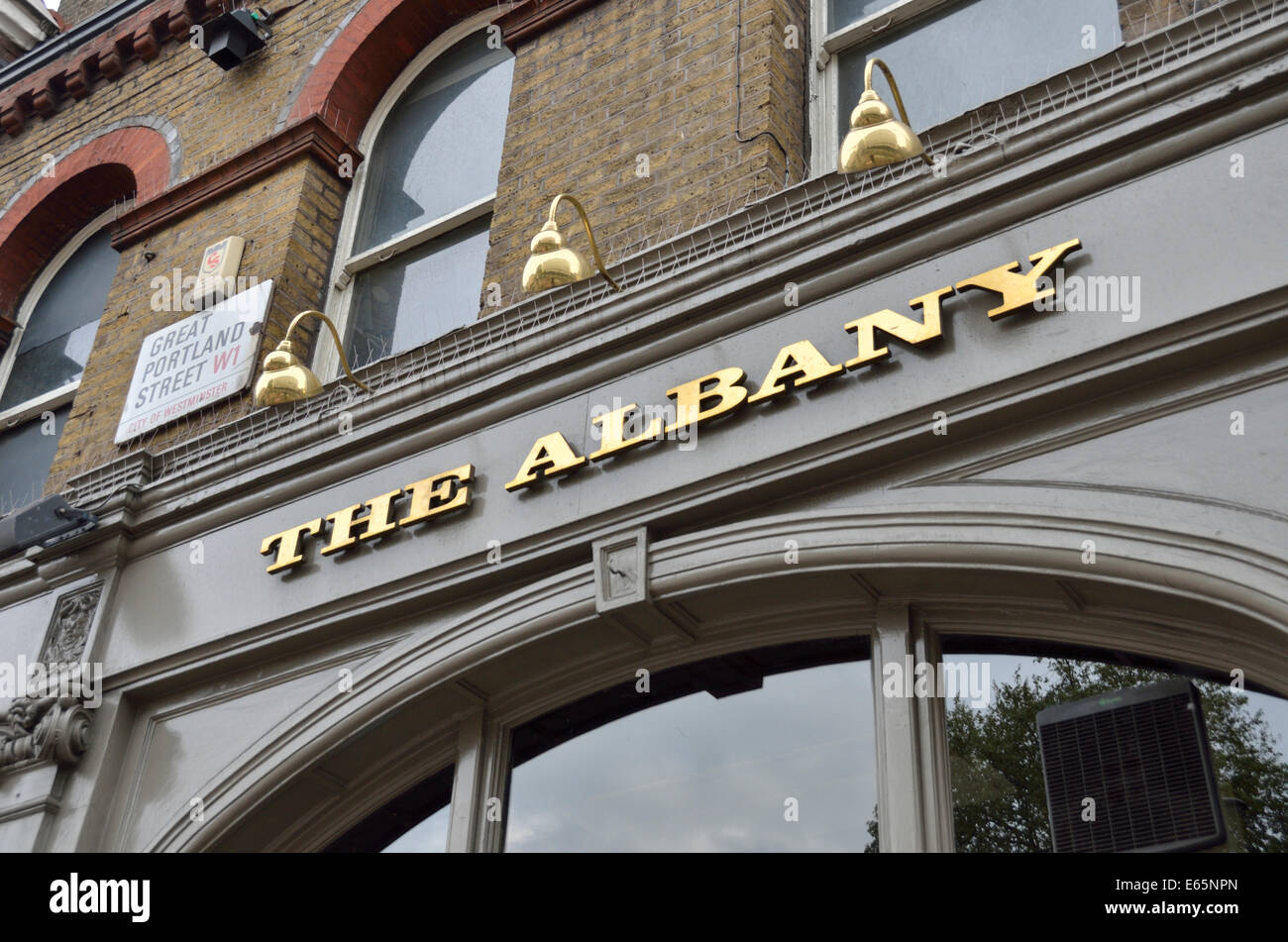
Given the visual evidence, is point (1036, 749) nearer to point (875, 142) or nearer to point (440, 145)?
point (875, 142)

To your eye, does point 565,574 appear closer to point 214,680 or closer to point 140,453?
point 214,680

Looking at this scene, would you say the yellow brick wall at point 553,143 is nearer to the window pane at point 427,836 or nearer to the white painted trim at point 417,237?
the white painted trim at point 417,237

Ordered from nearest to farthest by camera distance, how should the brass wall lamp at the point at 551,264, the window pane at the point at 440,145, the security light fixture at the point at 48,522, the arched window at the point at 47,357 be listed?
the brass wall lamp at the point at 551,264 < the security light fixture at the point at 48,522 < the window pane at the point at 440,145 < the arched window at the point at 47,357

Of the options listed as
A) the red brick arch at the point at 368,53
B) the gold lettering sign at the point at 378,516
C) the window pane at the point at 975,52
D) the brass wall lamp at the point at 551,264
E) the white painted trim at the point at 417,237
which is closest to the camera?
the brass wall lamp at the point at 551,264

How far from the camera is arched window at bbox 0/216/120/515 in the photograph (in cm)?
986

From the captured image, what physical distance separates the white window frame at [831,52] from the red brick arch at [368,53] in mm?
2467

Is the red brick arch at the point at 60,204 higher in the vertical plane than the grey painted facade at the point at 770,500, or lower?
higher

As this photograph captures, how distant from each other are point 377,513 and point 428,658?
813mm

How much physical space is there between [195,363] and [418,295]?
4.37ft

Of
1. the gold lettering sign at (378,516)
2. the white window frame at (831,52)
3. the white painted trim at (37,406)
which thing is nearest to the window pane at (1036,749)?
the gold lettering sign at (378,516)

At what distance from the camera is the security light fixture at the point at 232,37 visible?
9.58 m

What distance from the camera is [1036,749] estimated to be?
4.91 metres

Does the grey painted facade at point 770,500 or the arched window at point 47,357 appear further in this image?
the arched window at point 47,357

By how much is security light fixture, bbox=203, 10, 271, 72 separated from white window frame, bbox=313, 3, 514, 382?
3.31 ft
